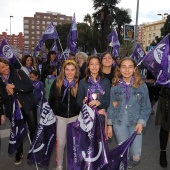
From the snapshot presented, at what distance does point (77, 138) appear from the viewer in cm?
296

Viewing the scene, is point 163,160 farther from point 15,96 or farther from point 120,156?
point 15,96

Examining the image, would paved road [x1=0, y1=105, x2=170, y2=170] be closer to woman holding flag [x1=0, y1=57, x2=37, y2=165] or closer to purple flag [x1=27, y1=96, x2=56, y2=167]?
woman holding flag [x1=0, y1=57, x2=37, y2=165]

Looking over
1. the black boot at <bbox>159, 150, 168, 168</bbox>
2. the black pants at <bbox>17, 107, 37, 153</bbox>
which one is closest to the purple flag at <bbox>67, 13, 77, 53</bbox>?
the black pants at <bbox>17, 107, 37, 153</bbox>

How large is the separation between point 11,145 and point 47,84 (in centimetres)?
264

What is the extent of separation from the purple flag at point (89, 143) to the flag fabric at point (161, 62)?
4.16 feet

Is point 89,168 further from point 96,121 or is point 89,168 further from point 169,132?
point 169,132

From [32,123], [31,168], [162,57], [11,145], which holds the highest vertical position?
[162,57]

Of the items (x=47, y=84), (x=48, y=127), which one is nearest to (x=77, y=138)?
(x=48, y=127)

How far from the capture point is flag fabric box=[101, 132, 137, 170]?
2748 millimetres

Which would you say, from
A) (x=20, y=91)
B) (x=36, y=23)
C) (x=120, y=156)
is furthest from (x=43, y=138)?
(x=36, y=23)

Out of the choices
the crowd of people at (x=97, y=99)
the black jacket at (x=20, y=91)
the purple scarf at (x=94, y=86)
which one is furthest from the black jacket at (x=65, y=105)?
the black jacket at (x=20, y=91)

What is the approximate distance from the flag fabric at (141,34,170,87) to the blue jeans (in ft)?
3.00

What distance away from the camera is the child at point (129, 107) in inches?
118

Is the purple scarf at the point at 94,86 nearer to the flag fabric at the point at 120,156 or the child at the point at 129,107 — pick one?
the child at the point at 129,107
